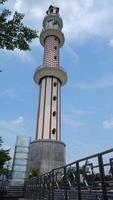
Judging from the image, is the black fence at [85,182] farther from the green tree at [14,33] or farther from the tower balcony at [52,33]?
the tower balcony at [52,33]

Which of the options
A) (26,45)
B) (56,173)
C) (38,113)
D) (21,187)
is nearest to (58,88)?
(38,113)

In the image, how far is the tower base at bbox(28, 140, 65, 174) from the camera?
26.9 m

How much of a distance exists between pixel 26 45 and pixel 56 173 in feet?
15.0

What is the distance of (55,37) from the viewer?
116ft

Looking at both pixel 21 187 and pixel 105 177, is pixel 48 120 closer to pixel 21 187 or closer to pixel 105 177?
pixel 21 187

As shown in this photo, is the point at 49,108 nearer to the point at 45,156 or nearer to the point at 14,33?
the point at 45,156

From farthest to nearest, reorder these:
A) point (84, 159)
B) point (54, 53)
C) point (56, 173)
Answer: point (54, 53) → point (56, 173) → point (84, 159)

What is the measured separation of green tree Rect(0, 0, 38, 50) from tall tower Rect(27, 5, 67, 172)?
858 inches

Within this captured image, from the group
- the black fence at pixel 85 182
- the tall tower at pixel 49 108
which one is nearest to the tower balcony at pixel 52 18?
the tall tower at pixel 49 108

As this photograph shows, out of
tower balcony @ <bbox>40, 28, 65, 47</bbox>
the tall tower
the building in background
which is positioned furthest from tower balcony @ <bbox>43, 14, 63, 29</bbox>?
the building in background

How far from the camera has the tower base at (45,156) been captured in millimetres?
26875

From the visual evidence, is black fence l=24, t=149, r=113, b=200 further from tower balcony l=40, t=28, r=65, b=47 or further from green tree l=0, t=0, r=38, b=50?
tower balcony l=40, t=28, r=65, b=47

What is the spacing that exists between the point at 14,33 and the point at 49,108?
22897 mm

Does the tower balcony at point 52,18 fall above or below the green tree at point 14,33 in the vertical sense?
above
